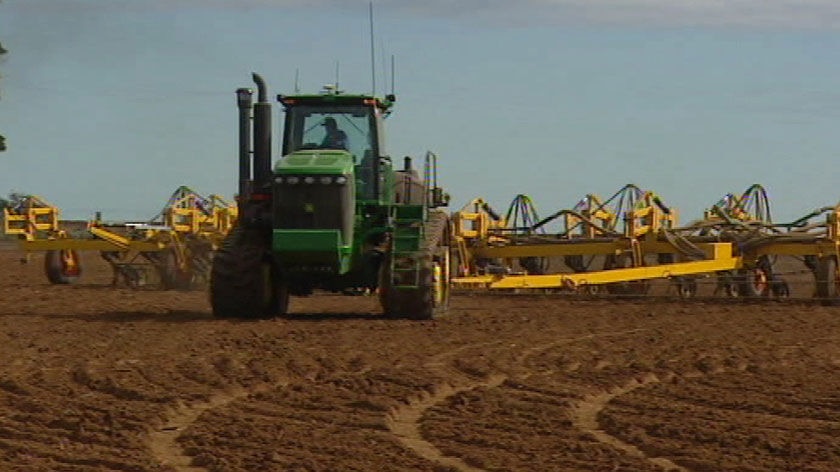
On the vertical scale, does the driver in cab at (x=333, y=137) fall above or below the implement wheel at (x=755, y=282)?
above

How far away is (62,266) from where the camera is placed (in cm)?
2884

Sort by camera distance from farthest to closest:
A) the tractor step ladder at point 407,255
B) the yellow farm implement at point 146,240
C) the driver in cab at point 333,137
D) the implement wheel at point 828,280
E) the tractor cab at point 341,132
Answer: the yellow farm implement at point 146,240 < the implement wheel at point 828,280 < the driver in cab at point 333,137 < the tractor cab at point 341,132 < the tractor step ladder at point 407,255

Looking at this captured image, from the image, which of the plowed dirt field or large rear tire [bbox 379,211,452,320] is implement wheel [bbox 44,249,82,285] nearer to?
the plowed dirt field

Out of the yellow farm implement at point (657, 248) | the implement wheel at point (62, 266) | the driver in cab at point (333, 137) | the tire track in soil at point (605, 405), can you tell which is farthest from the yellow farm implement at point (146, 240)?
the tire track in soil at point (605, 405)

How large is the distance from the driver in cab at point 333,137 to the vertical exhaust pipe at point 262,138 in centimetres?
70

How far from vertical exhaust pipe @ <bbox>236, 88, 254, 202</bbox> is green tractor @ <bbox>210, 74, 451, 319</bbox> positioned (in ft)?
0.04

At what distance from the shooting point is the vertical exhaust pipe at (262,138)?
1739 cm

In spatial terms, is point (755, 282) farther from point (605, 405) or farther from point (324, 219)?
point (605, 405)

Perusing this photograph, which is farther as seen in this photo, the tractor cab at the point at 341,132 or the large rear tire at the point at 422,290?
the tractor cab at the point at 341,132

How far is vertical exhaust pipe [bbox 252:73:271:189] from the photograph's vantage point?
17.4 m

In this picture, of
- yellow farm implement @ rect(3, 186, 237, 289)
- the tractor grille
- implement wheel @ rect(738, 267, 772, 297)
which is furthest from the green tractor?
yellow farm implement @ rect(3, 186, 237, 289)

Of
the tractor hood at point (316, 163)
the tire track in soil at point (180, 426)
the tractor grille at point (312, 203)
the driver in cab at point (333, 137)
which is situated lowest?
the tire track in soil at point (180, 426)

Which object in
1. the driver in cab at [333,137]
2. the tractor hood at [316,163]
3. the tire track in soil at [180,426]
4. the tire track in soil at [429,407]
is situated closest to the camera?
the tire track in soil at [180,426]

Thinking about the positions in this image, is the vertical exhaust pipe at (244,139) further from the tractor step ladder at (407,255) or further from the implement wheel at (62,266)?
the implement wheel at (62,266)
